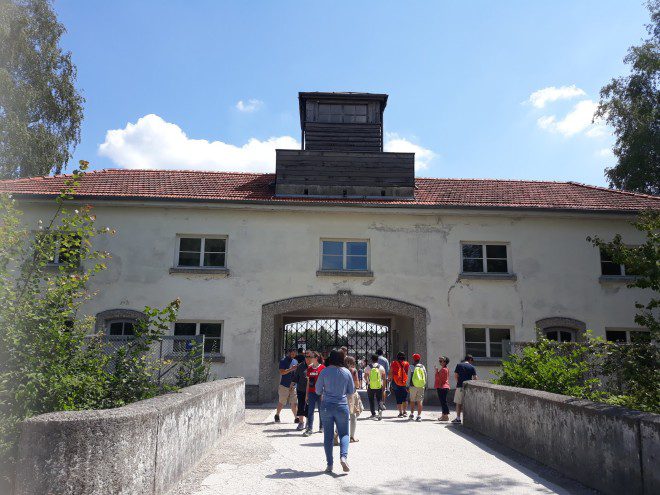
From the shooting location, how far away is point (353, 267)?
54.1ft

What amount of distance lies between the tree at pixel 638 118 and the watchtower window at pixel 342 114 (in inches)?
512

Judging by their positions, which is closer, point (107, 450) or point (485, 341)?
point (107, 450)

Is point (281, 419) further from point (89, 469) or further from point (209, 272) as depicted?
point (89, 469)

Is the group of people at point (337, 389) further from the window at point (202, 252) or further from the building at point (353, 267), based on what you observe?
the window at point (202, 252)

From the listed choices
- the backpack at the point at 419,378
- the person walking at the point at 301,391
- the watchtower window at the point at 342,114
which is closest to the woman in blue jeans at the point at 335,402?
the person walking at the point at 301,391

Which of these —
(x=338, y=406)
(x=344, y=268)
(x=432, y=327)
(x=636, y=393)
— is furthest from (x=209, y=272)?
(x=636, y=393)

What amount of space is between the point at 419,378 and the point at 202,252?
7.50 metres

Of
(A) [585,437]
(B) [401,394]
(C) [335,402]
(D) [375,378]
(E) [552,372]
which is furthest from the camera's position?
(B) [401,394]

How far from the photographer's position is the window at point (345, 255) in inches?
650

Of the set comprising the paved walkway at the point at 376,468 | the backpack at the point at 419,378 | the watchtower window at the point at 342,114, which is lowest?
the paved walkway at the point at 376,468

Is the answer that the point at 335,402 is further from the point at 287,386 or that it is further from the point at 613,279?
the point at 613,279

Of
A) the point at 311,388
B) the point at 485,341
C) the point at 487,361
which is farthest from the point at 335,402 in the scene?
the point at 485,341

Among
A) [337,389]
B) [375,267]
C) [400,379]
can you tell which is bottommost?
[400,379]

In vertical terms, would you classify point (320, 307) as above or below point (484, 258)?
below
